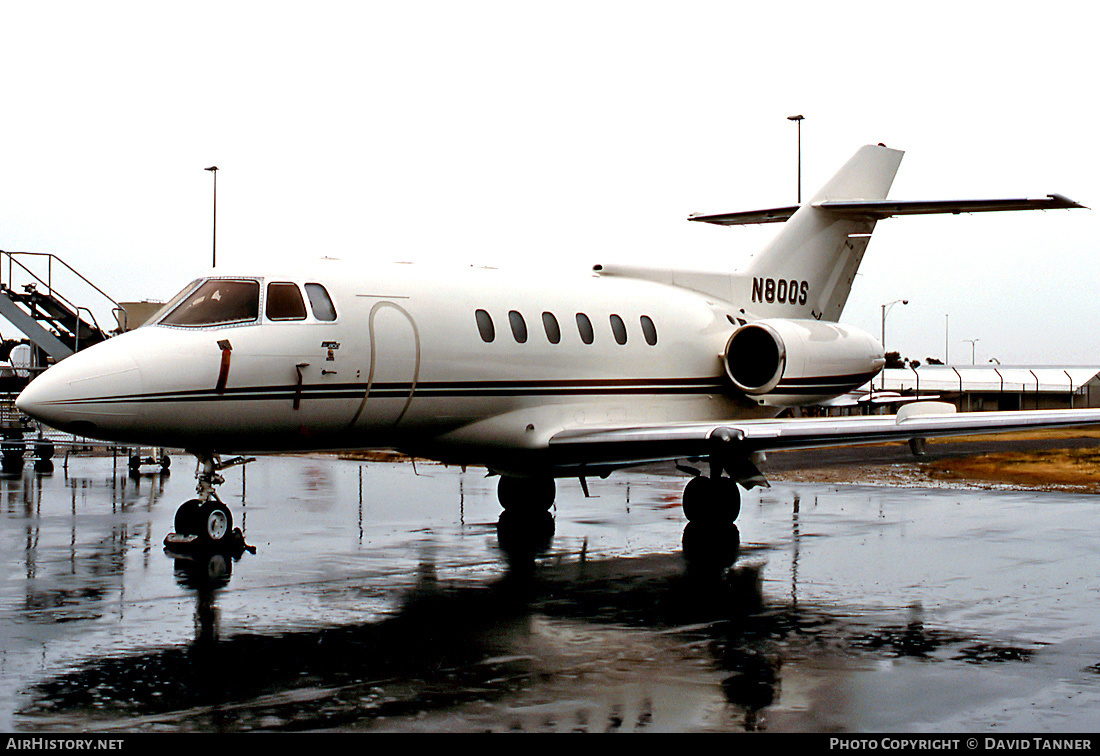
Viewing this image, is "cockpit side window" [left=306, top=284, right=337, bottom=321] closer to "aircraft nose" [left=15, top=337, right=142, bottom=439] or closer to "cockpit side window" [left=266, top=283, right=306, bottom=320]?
"cockpit side window" [left=266, top=283, right=306, bottom=320]

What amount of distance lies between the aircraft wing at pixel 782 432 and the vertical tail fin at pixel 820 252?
16.1 ft

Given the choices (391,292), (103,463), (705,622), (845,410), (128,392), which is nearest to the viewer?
(705,622)

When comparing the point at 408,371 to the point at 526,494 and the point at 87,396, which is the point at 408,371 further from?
the point at 526,494

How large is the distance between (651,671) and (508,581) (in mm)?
3886

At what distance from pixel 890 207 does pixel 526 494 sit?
7.45 m

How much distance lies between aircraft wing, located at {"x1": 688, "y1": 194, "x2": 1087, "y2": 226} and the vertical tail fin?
23cm

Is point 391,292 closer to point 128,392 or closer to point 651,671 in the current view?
point 128,392

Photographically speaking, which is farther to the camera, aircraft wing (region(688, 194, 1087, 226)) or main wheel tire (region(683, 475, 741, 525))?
aircraft wing (region(688, 194, 1087, 226))

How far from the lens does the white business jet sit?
Answer: 11.8 meters

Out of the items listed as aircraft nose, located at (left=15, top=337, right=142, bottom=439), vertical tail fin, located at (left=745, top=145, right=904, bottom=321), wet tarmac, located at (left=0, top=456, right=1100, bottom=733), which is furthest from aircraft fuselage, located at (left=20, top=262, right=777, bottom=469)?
vertical tail fin, located at (left=745, top=145, right=904, bottom=321)

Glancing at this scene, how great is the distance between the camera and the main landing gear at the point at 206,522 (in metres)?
12.2

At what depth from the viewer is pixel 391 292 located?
1341 centimetres
